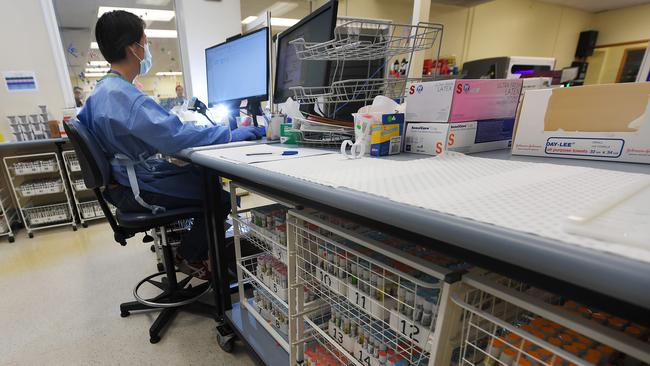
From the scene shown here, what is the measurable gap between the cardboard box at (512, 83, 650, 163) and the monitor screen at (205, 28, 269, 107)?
1279 millimetres

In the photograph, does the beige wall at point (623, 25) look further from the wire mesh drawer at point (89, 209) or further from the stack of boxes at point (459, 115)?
the wire mesh drawer at point (89, 209)

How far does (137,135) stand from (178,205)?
14.2 inches

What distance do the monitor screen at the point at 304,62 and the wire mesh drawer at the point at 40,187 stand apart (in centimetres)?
244

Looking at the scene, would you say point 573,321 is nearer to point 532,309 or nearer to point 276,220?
point 532,309

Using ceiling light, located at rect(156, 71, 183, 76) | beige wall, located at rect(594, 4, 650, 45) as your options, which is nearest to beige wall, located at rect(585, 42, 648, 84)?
beige wall, located at rect(594, 4, 650, 45)

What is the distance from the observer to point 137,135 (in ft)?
4.02

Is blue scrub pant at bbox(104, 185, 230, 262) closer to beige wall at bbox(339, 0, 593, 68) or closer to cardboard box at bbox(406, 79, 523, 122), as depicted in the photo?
cardboard box at bbox(406, 79, 523, 122)

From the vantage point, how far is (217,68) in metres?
2.09

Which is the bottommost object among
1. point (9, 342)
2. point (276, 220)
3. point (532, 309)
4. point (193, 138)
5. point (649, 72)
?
point (9, 342)

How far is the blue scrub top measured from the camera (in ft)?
4.00

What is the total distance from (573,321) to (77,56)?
14.2 feet

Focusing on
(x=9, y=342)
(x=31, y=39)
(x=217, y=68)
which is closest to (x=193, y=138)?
(x=217, y=68)

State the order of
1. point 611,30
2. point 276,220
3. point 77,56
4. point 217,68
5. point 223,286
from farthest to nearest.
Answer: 1. point 611,30
2. point 77,56
3. point 217,68
4. point 223,286
5. point 276,220

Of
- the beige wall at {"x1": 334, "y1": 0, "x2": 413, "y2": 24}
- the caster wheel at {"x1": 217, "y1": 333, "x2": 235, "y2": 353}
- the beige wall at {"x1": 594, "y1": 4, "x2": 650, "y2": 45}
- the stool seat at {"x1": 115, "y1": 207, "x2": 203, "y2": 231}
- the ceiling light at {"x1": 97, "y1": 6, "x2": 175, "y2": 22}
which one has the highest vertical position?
the beige wall at {"x1": 594, "y1": 4, "x2": 650, "y2": 45}
